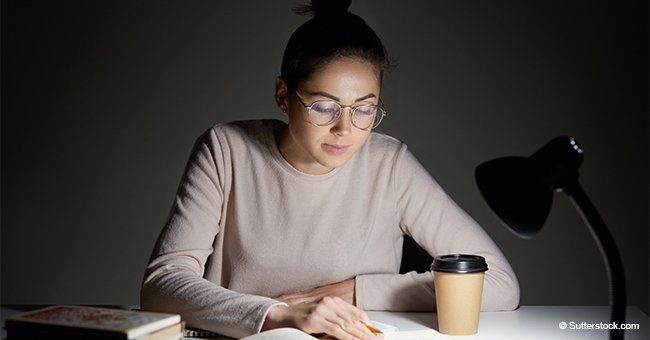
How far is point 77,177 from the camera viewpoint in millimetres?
3350

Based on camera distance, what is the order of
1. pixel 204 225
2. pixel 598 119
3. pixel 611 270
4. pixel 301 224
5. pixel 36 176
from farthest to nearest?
pixel 36 176 → pixel 598 119 → pixel 301 224 → pixel 204 225 → pixel 611 270

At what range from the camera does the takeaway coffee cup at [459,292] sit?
1514 mm

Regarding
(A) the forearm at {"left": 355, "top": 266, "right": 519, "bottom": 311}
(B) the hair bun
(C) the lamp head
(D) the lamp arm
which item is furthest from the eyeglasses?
(D) the lamp arm

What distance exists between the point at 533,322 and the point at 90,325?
95cm

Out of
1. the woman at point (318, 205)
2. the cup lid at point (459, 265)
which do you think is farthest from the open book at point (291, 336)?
the woman at point (318, 205)

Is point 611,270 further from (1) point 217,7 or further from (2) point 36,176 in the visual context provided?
(2) point 36,176

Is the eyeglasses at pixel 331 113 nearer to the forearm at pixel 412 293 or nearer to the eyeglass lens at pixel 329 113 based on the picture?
the eyeglass lens at pixel 329 113

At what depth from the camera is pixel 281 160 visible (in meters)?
1.92

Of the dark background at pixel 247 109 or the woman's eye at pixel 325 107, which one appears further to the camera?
the dark background at pixel 247 109

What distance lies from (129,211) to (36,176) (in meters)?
0.44

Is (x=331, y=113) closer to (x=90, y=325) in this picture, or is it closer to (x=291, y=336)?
(x=291, y=336)

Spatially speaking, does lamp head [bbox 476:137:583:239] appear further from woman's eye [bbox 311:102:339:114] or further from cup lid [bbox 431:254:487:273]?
woman's eye [bbox 311:102:339:114]

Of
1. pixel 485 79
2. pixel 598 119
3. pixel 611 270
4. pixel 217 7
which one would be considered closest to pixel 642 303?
pixel 598 119

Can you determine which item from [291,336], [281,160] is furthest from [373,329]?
[281,160]
